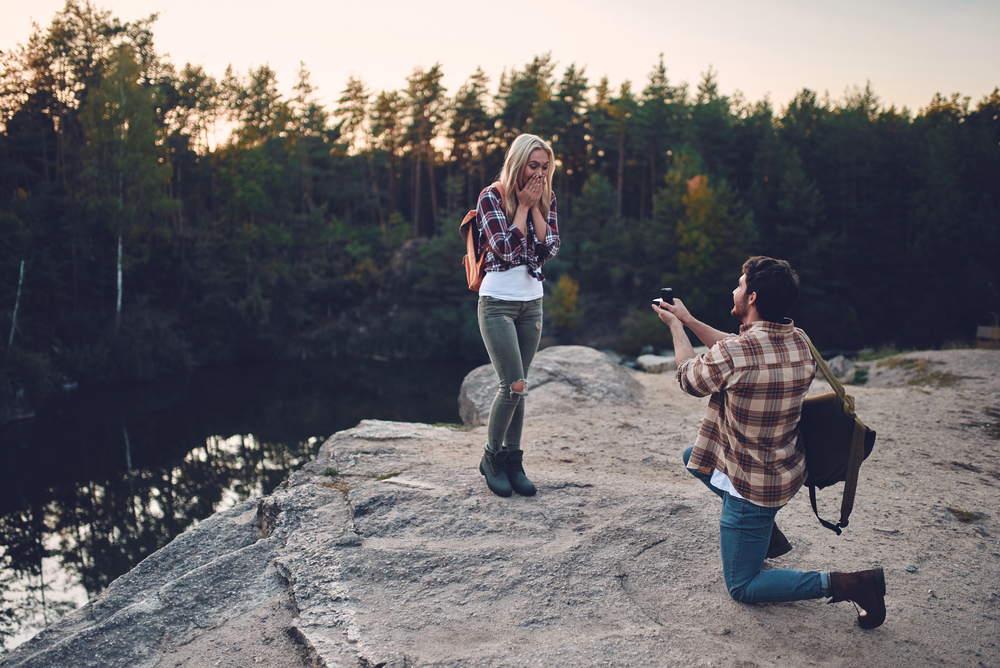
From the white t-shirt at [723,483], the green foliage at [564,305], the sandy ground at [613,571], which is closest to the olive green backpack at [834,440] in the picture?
the white t-shirt at [723,483]

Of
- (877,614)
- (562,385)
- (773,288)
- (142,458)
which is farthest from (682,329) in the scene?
(142,458)

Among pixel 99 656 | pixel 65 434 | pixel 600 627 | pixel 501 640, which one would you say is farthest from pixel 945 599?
pixel 65 434

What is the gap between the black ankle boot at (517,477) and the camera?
3414 mm

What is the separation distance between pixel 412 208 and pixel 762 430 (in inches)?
1451

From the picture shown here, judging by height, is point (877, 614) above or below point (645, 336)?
above

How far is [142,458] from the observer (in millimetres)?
12391

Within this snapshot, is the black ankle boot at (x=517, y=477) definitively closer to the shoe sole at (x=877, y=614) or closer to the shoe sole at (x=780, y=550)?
the shoe sole at (x=780, y=550)

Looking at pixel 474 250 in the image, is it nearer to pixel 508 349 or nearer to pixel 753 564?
pixel 508 349

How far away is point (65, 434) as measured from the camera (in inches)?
551

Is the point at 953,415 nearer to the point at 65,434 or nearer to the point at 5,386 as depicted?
the point at 65,434

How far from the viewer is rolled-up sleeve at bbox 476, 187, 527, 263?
312cm

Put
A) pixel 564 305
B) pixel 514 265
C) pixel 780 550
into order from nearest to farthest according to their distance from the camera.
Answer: pixel 780 550 → pixel 514 265 → pixel 564 305

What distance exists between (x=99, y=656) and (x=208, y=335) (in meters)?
23.4

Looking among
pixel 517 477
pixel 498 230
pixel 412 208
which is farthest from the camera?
pixel 412 208
